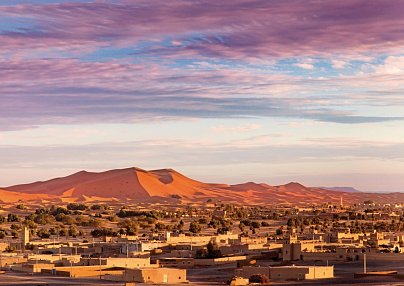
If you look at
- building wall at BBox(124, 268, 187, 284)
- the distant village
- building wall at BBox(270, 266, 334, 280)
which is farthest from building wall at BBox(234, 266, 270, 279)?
building wall at BBox(124, 268, 187, 284)

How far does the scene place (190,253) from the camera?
73938 millimetres

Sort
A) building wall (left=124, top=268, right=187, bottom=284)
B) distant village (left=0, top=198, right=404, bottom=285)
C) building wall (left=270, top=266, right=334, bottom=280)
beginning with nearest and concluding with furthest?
building wall (left=124, top=268, right=187, bottom=284) → building wall (left=270, top=266, right=334, bottom=280) → distant village (left=0, top=198, right=404, bottom=285)

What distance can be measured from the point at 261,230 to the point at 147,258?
1561 inches

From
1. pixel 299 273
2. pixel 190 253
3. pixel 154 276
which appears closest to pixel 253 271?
pixel 299 273

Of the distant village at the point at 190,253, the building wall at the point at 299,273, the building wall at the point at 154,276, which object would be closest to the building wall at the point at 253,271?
the distant village at the point at 190,253

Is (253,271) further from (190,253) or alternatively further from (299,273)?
(190,253)

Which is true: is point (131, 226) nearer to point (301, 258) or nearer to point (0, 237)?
point (0, 237)

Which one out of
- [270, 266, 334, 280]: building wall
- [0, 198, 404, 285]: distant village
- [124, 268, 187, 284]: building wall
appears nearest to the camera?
[124, 268, 187, 284]: building wall

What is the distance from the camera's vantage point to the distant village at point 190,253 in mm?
56938

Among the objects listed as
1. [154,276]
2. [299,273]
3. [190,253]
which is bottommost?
[154,276]

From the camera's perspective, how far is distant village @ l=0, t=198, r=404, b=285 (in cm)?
5694

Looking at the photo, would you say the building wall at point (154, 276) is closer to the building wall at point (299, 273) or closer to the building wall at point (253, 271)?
the building wall at point (253, 271)

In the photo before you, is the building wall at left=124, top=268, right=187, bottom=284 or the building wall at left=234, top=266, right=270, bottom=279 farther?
the building wall at left=234, top=266, right=270, bottom=279

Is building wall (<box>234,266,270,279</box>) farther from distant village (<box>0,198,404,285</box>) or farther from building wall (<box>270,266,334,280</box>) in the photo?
building wall (<box>270,266,334,280</box>)
